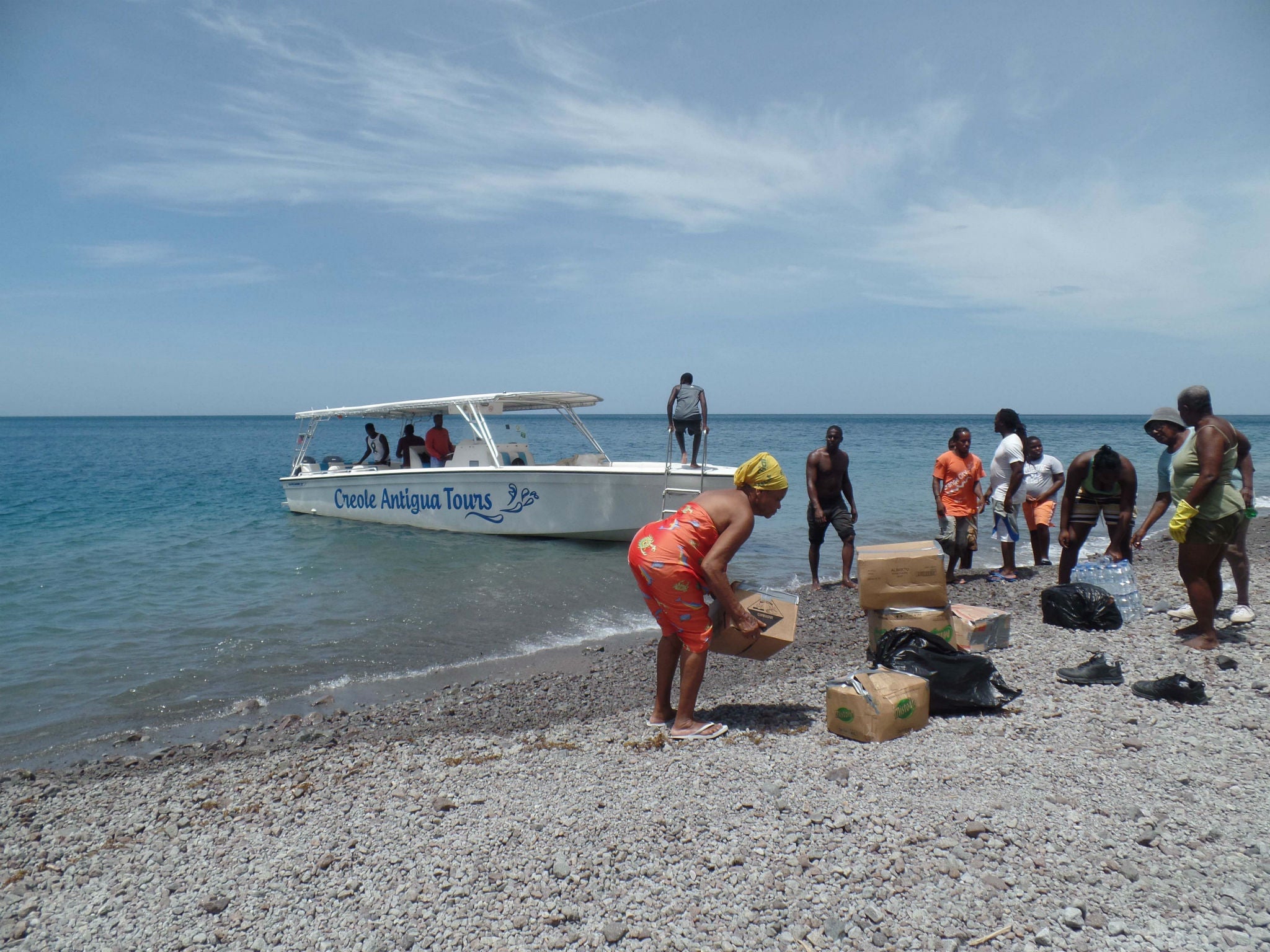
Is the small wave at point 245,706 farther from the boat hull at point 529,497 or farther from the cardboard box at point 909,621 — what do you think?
the boat hull at point 529,497

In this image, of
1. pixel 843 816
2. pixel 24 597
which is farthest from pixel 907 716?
pixel 24 597

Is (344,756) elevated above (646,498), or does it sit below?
below

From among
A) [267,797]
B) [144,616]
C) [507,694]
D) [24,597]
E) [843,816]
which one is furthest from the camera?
[24,597]

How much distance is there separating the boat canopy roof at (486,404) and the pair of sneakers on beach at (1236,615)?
30.2 ft

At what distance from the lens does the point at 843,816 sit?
331 centimetres

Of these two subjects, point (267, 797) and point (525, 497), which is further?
point (525, 497)

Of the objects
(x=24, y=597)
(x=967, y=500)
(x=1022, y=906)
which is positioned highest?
(x=967, y=500)

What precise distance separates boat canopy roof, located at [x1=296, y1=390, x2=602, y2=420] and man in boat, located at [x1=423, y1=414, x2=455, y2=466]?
8.9 inches

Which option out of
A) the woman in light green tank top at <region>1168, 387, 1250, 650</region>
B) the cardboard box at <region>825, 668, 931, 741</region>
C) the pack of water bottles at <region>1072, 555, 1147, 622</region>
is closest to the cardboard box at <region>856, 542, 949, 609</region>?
the cardboard box at <region>825, 668, 931, 741</region>

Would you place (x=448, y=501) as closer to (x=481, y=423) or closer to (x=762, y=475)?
(x=481, y=423)

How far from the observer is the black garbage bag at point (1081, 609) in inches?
242

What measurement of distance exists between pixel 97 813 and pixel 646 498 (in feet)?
28.5

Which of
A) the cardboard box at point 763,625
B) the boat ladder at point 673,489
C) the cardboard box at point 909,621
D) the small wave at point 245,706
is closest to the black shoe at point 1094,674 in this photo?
the cardboard box at point 909,621

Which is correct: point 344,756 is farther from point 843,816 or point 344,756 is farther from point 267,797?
point 843,816
